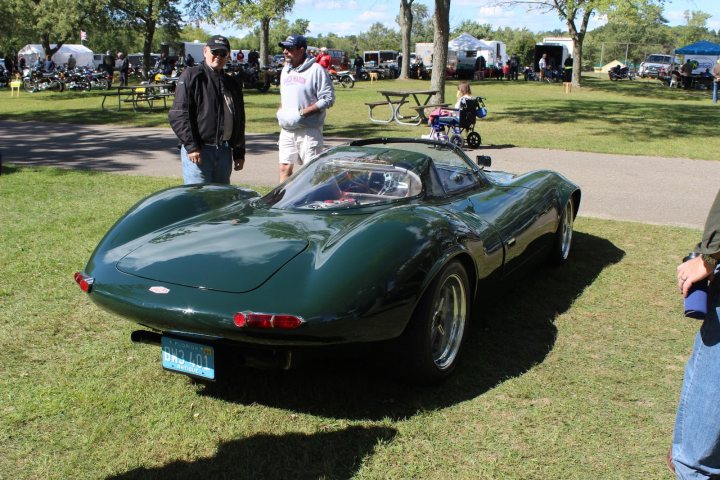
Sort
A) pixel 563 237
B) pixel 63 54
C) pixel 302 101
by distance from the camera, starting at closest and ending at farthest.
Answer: pixel 563 237 → pixel 302 101 → pixel 63 54

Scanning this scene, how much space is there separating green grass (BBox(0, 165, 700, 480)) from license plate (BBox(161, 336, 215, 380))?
0.84 feet

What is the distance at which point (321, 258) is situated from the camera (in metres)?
3.43

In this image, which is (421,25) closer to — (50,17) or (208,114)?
(50,17)

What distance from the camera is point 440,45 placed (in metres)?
18.8

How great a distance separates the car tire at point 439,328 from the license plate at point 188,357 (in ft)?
3.11

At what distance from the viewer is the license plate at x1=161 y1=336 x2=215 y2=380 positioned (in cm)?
331

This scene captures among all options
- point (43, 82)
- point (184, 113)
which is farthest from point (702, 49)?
point (184, 113)

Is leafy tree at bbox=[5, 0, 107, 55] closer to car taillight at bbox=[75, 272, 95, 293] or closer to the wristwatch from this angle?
car taillight at bbox=[75, 272, 95, 293]

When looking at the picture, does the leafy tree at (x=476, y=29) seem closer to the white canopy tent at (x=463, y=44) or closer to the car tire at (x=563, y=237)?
the white canopy tent at (x=463, y=44)

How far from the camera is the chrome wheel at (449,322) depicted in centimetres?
376

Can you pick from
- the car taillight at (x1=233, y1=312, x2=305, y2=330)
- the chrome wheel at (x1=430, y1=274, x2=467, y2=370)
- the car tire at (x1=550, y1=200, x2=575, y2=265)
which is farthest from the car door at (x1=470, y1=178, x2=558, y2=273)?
the car taillight at (x1=233, y1=312, x2=305, y2=330)

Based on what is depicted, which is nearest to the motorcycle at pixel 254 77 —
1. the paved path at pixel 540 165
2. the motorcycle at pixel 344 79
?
the motorcycle at pixel 344 79

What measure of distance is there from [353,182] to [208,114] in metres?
1.93

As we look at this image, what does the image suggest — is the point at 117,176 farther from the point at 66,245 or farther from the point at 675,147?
the point at 675,147
